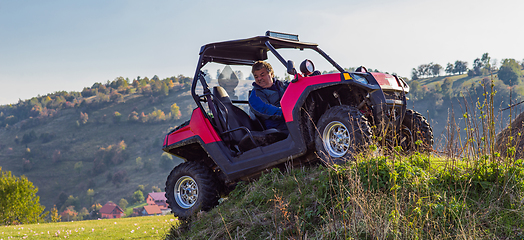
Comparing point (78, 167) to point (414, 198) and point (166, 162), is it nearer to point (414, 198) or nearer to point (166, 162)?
point (166, 162)

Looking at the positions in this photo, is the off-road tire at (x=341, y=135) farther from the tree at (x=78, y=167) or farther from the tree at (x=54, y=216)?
the tree at (x=78, y=167)

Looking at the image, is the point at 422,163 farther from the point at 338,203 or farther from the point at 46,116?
the point at 46,116

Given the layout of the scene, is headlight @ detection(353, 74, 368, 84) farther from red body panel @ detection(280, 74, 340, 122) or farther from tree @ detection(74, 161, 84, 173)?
tree @ detection(74, 161, 84, 173)

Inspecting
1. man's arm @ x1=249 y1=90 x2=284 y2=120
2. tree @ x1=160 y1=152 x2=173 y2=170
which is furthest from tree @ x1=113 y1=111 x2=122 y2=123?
man's arm @ x1=249 y1=90 x2=284 y2=120

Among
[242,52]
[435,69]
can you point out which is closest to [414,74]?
[435,69]

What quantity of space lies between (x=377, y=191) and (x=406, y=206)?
1.10ft

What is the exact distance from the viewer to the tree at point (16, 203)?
1428 inches

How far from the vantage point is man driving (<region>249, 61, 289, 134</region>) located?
6.21 m

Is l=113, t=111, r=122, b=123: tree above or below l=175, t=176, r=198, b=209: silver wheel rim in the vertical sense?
below

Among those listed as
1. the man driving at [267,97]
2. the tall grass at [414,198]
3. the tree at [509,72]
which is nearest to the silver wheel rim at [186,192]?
the man driving at [267,97]

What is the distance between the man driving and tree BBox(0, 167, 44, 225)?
35931mm

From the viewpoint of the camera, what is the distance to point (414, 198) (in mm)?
3725

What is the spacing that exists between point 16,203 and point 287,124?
38.2 metres

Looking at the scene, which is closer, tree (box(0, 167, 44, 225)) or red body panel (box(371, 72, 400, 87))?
red body panel (box(371, 72, 400, 87))
